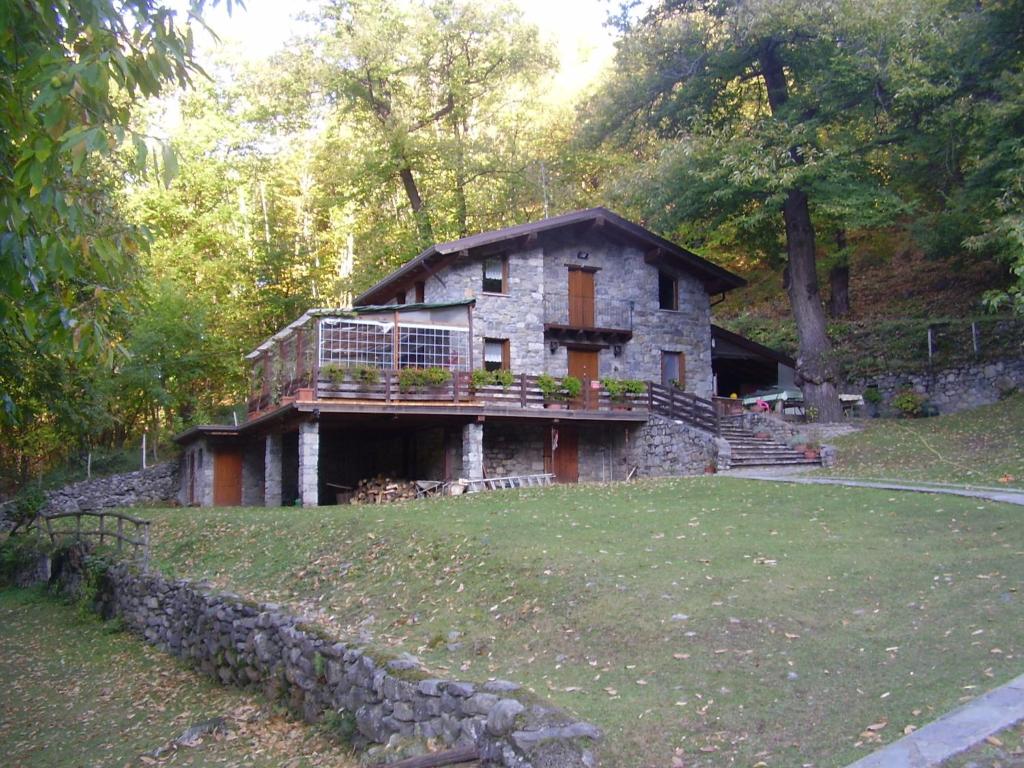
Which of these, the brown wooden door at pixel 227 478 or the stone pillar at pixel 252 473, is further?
the stone pillar at pixel 252 473

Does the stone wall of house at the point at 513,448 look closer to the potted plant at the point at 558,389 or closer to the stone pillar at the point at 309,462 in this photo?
the potted plant at the point at 558,389

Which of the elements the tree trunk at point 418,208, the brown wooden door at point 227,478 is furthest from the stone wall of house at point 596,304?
the tree trunk at point 418,208

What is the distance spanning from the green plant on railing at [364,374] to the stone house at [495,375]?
35 millimetres

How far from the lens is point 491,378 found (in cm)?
2339

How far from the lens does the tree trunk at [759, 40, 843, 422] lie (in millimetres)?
27266

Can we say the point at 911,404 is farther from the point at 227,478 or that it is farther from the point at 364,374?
the point at 227,478

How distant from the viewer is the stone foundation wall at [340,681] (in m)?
6.17

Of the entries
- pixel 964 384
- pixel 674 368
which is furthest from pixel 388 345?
pixel 964 384

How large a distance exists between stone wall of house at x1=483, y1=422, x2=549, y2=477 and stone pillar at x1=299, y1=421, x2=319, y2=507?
5.11 m

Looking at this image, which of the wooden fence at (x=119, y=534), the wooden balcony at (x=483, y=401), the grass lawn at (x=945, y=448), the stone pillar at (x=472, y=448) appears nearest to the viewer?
the wooden fence at (x=119, y=534)

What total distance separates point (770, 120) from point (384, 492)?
15.5m

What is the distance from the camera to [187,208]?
130ft

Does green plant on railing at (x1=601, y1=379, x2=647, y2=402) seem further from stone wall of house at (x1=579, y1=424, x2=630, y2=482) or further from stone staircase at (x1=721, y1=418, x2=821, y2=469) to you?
stone staircase at (x1=721, y1=418, x2=821, y2=469)

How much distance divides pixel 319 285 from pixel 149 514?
2035 cm
